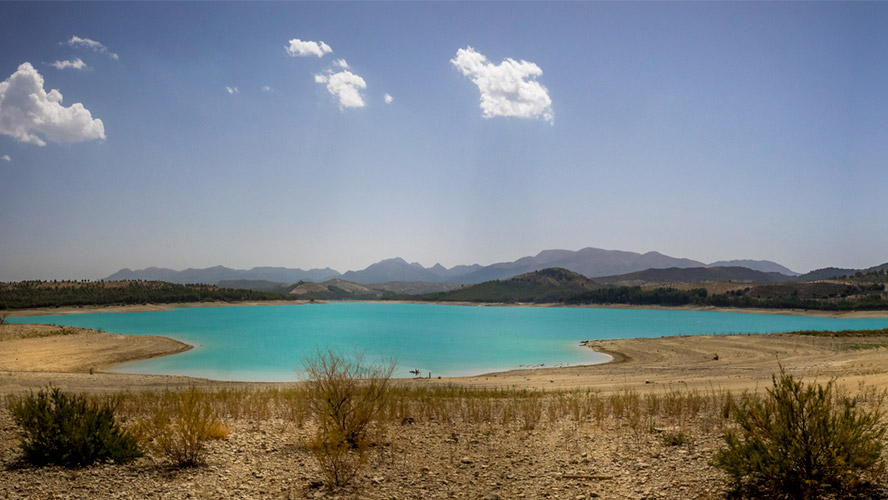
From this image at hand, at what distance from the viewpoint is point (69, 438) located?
6.16 metres

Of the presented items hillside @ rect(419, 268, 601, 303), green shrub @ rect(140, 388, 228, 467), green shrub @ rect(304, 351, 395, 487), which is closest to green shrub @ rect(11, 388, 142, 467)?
green shrub @ rect(140, 388, 228, 467)

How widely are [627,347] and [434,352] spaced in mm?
14331

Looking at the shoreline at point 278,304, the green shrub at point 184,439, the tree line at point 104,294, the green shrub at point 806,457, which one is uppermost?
the green shrub at point 806,457

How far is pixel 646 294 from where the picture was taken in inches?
4855

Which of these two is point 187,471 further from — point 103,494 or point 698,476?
point 698,476

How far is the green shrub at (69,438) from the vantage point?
20.2ft

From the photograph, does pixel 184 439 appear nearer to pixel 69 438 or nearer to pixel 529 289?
pixel 69 438

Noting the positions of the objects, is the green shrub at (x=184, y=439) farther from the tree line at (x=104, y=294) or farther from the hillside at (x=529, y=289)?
the hillside at (x=529, y=289)

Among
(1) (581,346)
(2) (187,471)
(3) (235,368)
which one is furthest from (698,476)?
(1) (581,346)

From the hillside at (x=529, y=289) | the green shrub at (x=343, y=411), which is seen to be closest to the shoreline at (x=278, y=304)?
the hillside at (x=529, y=289)

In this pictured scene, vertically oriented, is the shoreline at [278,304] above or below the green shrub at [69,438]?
below

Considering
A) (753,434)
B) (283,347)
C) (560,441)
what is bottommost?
(283,347)

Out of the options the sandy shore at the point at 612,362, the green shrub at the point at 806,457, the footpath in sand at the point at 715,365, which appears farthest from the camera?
the sandy shore at the point at 612,362

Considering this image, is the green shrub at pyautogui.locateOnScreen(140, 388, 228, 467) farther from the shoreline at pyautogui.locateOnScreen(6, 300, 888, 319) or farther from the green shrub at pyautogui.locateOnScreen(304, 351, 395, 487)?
the shoreline at pyautogui.locateOnScreen(6, 300, 888, 319)
